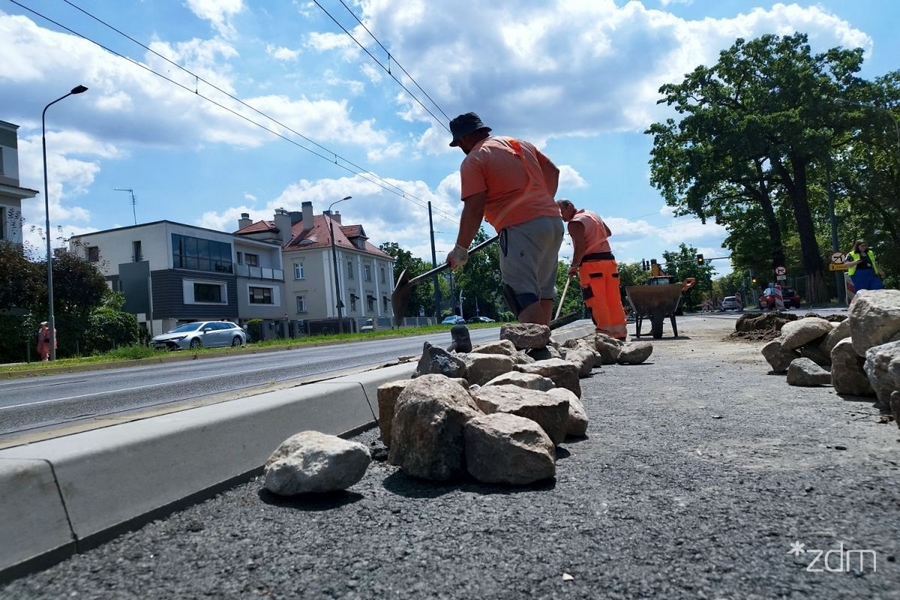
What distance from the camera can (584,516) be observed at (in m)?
1.93

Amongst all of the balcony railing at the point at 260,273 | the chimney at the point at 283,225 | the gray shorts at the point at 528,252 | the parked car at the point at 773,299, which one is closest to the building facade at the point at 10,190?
the balcony railing at the point at 260,273

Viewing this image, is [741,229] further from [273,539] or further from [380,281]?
[273,539]

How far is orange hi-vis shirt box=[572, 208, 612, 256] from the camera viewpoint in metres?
7.85

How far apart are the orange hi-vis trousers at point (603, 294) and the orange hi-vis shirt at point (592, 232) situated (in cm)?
17

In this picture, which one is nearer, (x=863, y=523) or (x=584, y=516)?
(x=863, y=523)

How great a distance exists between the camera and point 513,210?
16.6 feet

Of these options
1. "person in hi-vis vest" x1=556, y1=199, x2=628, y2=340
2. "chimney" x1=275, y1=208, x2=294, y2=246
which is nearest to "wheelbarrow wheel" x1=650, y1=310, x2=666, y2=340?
"person in hi-vis vest" x1=556, y1=199, x2=628, y2=340

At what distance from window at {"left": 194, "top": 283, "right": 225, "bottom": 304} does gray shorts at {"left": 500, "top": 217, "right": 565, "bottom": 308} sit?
1778 inches

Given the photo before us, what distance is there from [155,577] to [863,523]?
180 cm

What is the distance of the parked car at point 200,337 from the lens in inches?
1128

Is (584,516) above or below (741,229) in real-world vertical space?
below

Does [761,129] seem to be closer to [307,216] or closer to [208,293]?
[208,293]

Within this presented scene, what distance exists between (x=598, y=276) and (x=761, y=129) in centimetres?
3066

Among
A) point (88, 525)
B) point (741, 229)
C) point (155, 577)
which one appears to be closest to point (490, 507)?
point (155, 577)
